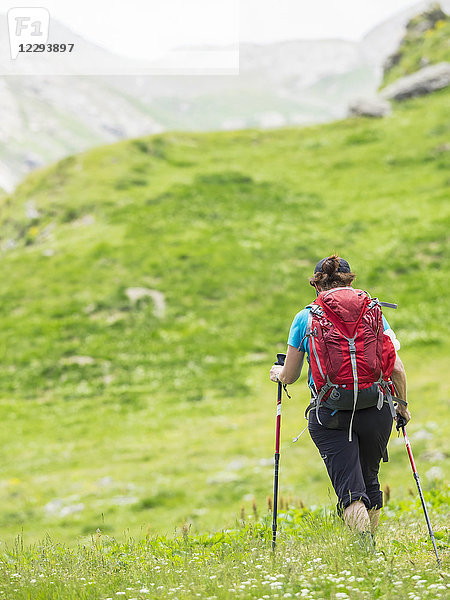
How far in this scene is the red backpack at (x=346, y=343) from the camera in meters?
5.95

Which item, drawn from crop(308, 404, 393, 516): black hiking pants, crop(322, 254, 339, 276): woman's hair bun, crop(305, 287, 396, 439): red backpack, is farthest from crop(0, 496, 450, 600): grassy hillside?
crop(322, 254, 339, 276): woman's hair bun

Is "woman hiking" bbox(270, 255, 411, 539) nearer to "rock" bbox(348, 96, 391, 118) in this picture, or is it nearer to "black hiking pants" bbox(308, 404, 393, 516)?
"black hiking pants" bbox(308, 404, 393, 516)

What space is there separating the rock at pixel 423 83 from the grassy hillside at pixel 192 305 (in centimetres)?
231

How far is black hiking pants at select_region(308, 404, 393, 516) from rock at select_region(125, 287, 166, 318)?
75.0 feet

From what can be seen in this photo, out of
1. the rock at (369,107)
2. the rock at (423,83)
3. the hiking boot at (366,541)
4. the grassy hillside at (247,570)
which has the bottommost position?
the grassy hillside at (247,570)

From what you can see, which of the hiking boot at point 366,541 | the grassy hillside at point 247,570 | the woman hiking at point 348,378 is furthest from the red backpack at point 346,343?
the grassy hillside at point 247,570

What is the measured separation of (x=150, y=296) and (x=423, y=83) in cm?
3331

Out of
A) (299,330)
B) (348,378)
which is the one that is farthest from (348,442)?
(299,330)

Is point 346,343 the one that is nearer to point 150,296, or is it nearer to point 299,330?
point 299,330

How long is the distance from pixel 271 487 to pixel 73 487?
5497 millimetres

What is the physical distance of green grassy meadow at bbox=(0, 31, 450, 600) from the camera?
262 inches

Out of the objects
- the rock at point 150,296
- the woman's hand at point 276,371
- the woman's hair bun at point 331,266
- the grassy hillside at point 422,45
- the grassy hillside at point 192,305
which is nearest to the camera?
the woman's hair bun at point 331,266

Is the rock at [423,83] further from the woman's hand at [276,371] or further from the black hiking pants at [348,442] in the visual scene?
the black hiking pants at [348,442]

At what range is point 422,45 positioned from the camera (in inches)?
2313
